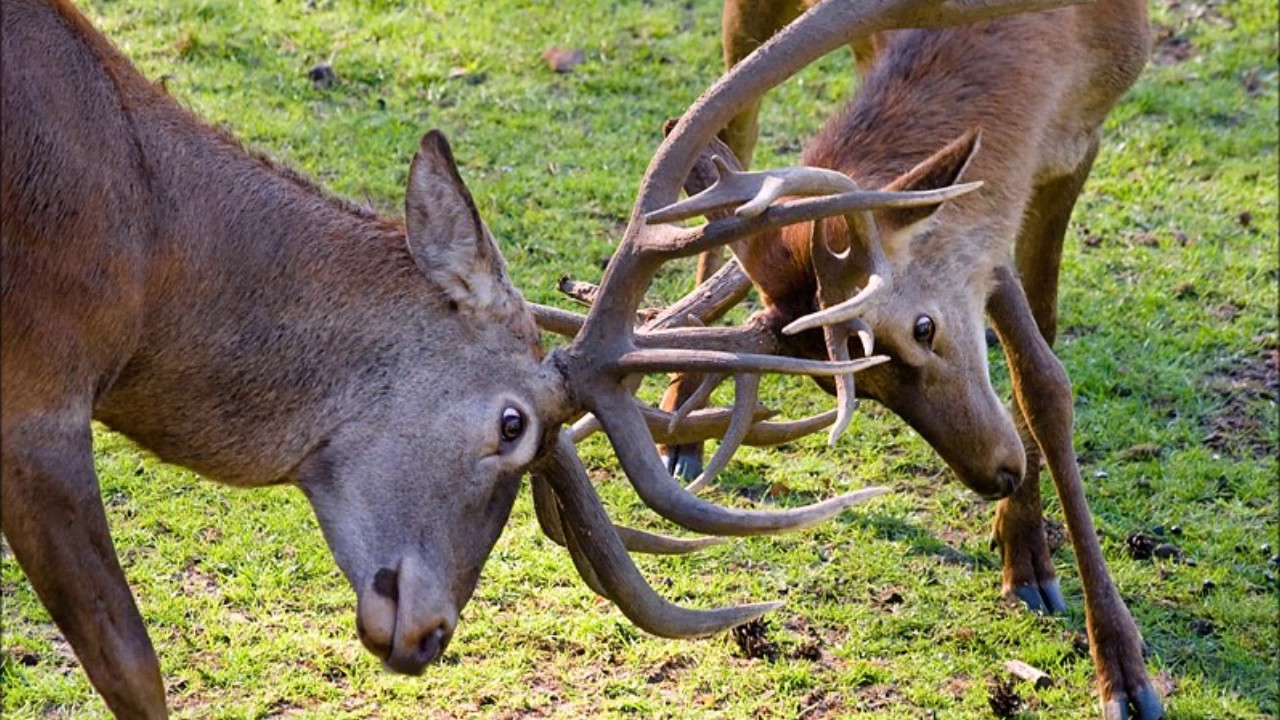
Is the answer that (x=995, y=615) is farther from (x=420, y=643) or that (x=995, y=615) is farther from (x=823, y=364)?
(x=420, y=643)

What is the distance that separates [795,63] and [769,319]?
842 millimetres

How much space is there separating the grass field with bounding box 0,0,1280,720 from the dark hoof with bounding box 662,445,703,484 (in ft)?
0.66

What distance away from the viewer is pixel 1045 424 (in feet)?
19.7

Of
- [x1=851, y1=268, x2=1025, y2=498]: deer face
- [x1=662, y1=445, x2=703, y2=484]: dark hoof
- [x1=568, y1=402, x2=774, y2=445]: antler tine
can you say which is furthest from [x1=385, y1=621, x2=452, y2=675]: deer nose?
[x1=662, y1=445, x2=703, y2=484]: dark hoof

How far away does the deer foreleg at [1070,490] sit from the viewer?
18.6 feet

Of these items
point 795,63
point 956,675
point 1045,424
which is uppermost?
point 795,63

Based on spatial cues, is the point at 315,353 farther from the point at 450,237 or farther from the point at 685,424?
the point at 685,424

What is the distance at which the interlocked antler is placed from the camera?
4.40 meters

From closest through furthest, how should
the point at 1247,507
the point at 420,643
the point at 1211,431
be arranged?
the point at 420,643, the point at 1247,507, the point at 1211,431

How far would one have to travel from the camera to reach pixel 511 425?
14.7 feet

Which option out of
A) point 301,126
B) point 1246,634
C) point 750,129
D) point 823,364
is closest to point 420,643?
point 823,364

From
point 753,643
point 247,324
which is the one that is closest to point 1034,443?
point 753,643

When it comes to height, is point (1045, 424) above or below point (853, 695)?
above

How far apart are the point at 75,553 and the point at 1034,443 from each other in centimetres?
352
